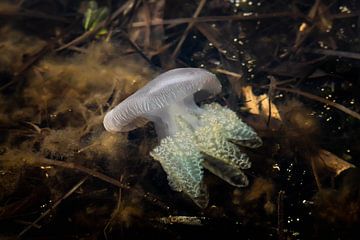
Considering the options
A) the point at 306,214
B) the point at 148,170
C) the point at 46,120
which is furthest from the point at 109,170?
the point at 306,214

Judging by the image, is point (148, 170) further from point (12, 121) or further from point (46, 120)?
point (12, 121)

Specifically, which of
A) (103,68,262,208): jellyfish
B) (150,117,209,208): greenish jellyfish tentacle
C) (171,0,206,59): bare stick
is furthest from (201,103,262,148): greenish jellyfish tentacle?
(171,0,206,59): bare stick

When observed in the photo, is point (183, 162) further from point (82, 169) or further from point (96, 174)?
point (82, 169)

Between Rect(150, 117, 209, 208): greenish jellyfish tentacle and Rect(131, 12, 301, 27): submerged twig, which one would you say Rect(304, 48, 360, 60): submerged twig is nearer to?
Rect(131, 12, 301, 27): submerged twig

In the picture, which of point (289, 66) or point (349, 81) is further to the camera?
point (289, 66)

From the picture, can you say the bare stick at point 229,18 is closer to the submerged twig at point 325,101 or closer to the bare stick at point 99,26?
the bare stick at point 99,26

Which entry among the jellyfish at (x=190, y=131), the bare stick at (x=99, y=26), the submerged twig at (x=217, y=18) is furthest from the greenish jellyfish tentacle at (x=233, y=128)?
the bare stick at (x=99, y=26)

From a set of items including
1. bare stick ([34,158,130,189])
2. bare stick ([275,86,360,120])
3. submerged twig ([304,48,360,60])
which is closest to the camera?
bare stick ([34,158,130,189])
